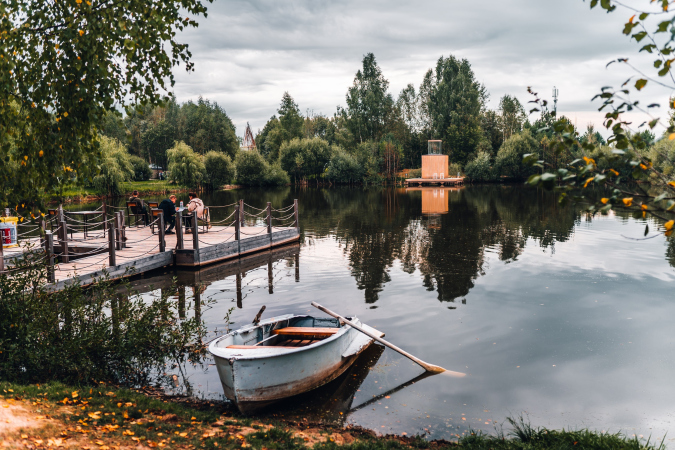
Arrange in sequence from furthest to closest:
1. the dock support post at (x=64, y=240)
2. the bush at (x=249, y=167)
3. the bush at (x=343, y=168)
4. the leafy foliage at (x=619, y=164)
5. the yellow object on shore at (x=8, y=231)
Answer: the bush at (x=343, y=168), the bush at (x=249, y=167), the dock support post at (x=64, y=240), the yellow object on shore at (x=8, y=231), the leafy foliage at (x=619, y=164)

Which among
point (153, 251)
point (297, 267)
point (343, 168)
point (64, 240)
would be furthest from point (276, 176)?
point (64, 240)

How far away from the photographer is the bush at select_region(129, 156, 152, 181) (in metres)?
71.3

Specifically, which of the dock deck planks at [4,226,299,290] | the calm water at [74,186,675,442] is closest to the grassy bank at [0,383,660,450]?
the calm water at [74,186,675,442]

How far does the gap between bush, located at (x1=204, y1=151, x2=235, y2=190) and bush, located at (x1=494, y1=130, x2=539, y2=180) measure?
1474 inches

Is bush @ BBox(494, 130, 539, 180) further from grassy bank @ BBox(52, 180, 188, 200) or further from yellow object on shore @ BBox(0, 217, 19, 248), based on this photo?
yellow object on shore @ BBox(0, 217, 19, 248)

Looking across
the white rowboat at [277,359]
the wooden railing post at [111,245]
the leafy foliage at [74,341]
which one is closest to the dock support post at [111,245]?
the wooden railing post at [111,245]

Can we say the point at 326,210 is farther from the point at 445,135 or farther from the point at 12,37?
the point at 445,135

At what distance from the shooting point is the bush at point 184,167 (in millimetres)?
61906

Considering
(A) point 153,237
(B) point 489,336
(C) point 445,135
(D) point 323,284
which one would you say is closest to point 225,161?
(C) point 445,135

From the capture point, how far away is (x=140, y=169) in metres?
73.2

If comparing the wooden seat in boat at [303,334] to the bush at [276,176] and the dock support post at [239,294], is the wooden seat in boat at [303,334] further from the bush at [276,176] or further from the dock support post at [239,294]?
the bush at [276,176]

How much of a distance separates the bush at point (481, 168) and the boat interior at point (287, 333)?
67066 millimetres

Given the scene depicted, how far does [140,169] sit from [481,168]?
48471mm

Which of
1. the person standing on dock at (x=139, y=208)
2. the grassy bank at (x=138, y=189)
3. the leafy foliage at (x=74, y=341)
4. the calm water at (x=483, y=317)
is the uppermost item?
the grassy bank at (x=138, y=189)
